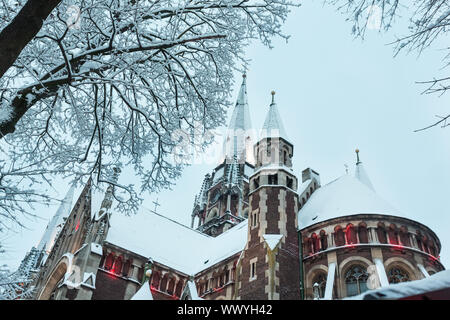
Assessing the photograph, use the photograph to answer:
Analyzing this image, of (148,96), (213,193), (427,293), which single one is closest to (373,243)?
(148,96)

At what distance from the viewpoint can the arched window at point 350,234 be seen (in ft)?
59.0

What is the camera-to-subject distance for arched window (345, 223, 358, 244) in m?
18.0

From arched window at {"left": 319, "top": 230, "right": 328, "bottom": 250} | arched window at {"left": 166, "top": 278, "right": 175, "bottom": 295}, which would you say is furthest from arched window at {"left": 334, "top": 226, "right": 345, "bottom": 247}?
arched window at {"left": 166, "top": 278, "right": 175, "bottom": 295}

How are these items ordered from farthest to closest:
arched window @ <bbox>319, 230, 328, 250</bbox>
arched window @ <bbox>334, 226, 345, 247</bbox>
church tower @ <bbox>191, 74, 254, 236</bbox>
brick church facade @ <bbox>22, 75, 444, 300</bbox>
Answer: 1. church tower @ <bbox>191, 74, 254, 236</bbox>
2. arched window @ <bbox>319, 230, 328, 250</bbox>
3. arched window @ <bbox>334, 226, 345, 247</bbox>
4. brick church facade @ <bbox>22, 75, 444, 300</bbox>

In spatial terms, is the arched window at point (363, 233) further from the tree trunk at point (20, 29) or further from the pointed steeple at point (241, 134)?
the pointed steeple at point (241, 134)

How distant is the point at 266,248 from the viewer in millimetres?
19109

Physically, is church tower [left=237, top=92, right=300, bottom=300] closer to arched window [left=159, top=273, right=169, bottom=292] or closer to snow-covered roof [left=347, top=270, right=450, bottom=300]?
arched window [left=159, top=273, right=169, bottom=292]

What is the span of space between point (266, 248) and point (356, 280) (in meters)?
4.57

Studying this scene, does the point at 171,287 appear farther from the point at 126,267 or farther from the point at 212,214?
the point at 212,214

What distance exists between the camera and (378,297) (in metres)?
3.18

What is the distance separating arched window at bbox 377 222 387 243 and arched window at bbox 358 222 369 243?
589mm

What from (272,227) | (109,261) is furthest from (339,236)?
(109,261)

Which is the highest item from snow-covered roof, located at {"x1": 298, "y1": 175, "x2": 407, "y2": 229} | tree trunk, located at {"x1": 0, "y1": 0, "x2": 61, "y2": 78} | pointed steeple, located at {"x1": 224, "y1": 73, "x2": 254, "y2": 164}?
pointed steeple, located at {"x1": 224, "y1": 73, "x2": 254, "y2": 164}
